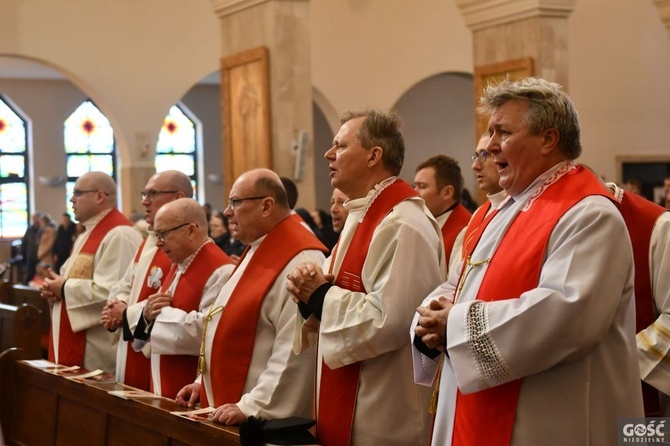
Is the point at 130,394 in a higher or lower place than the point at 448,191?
lower

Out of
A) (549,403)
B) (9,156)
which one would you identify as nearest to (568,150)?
(549,403)

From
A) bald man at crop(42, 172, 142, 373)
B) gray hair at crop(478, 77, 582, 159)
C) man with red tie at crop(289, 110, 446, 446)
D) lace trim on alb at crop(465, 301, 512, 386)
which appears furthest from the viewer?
bald man at crop(42, 172, 142, 373)

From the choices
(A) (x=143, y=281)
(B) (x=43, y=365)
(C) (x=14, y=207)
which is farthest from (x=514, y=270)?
(C) (x=14, y=207)

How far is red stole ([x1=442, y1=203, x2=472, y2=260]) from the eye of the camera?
577cm

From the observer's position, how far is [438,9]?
54.9ft

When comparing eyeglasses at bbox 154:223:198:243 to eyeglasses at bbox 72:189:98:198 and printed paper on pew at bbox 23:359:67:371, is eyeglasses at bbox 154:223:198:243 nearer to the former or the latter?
printed paper on pew at bbox 23:359:67:371

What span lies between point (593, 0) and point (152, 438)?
12.7 metres

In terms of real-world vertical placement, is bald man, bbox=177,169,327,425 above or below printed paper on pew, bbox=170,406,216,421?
above

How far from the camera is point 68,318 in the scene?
6.51 meters

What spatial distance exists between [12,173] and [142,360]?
700 inches

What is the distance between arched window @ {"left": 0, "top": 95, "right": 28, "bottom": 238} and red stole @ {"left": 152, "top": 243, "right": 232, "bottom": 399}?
18.2 meters

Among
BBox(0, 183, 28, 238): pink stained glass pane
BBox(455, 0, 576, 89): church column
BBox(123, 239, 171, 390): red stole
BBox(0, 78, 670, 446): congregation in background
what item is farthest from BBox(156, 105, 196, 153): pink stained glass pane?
BBox(123, 239, 171, 390): red stole

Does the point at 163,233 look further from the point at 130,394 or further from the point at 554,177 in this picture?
the point at 554,177

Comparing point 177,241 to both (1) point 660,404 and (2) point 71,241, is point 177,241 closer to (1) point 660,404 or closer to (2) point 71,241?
(1) point 660,404
